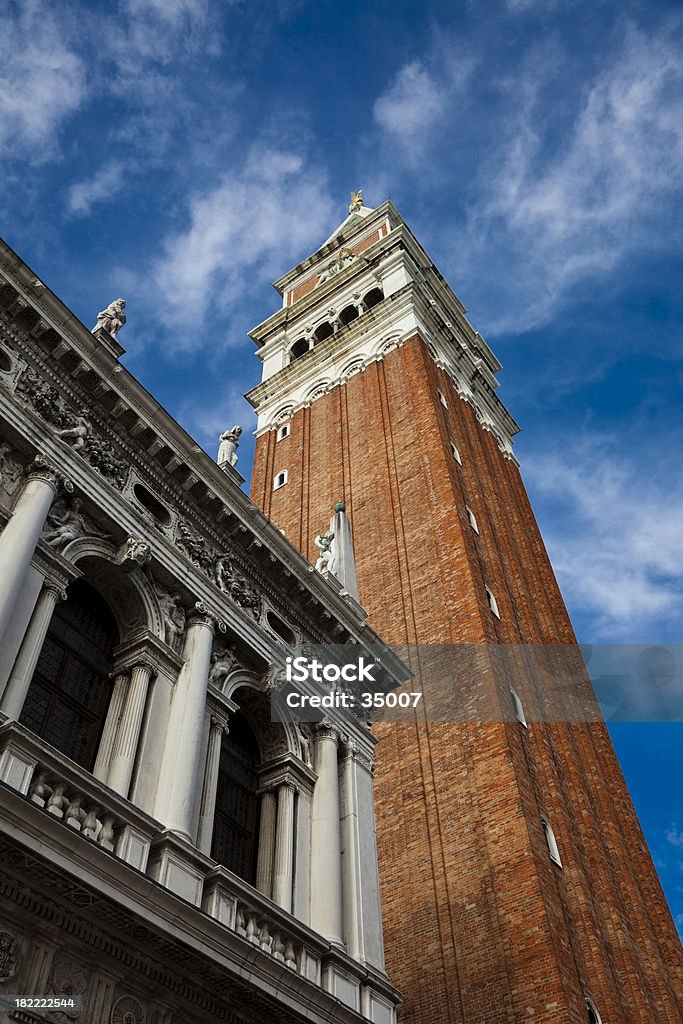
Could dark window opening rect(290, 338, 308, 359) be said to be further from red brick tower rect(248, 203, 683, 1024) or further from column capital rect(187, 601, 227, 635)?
column capital rect(187, 601, 227, 635)

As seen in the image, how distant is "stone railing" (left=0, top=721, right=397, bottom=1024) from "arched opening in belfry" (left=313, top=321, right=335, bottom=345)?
32.2 meters

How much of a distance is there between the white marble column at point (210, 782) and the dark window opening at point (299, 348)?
30817mm

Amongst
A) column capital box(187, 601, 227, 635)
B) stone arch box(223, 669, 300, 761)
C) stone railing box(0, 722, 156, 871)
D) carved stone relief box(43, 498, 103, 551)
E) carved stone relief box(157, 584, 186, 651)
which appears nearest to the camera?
stone railing box(0, 722, 156, 871)

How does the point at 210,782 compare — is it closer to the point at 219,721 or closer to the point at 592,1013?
the point at 219,721

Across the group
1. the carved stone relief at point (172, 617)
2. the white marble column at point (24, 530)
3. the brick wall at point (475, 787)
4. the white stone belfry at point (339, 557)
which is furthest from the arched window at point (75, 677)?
the brick wall at point (475, 787)

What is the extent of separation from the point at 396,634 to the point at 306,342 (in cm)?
2034

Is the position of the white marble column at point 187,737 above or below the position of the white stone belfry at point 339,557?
below

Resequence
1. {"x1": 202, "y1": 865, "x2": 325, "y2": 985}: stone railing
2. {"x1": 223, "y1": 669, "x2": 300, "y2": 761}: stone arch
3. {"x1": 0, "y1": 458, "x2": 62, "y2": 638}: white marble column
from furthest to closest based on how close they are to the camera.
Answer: {"x1": 223, "y1": 669, "x2": 300, "y2": 761}: stone arch → {"x1": 202, "y1": 865, "x2": 325, "y2": 985}: stone railing → {"x1": 0, "y1": 458, "x2": 62, "y2": 638}: white marble column

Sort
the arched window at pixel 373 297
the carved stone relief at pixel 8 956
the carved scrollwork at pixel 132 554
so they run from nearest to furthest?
the carved stone relief at pixel 8 956, the carved scrollwork at pixel 132 554, the arched window at pixel 373 297

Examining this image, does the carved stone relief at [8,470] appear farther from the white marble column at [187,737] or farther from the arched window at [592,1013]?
the arched window at [592,1013]

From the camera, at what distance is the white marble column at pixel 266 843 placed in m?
12.1

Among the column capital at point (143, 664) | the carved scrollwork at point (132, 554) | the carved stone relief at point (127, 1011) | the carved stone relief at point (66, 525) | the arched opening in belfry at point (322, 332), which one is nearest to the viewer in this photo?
the carved stone relief at point (127, 1011)

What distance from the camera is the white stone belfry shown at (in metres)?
18.1

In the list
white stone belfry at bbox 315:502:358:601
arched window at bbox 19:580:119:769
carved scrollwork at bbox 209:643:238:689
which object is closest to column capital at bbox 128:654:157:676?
arched window at bbox 19:580:119:769
